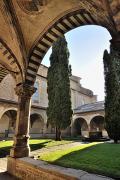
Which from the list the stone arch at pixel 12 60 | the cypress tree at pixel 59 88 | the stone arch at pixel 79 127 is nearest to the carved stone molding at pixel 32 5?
the stone arch at pixel 12 60

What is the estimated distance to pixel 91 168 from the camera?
14.7 ft

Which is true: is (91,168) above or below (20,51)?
below

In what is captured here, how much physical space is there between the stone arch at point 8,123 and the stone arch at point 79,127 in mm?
10772

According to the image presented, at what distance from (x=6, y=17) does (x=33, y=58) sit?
174 centimetres

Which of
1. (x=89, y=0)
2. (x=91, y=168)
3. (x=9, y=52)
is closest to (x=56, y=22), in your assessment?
(x=9, y=52)

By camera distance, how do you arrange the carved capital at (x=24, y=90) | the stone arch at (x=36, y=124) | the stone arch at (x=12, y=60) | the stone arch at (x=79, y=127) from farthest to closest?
the stone arch at (x=79, y=127)
the stone arch at (x=36, y=124)
the stone arch at (x=12, y=60)
the carved capital at (x=24, y=90)

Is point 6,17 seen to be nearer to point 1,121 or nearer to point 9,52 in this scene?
point 9,52

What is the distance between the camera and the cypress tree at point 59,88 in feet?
58.4

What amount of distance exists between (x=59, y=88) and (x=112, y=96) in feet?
19.9

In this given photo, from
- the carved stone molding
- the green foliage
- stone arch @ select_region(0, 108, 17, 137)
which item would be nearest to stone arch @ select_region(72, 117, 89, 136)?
stone arch @ select_region(0, 108, 17, 137)

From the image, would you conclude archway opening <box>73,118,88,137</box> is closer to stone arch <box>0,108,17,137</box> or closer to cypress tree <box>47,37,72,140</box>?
stone arch <box>0,108,17,137</box>

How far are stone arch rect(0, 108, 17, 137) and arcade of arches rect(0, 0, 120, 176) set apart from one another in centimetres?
1659

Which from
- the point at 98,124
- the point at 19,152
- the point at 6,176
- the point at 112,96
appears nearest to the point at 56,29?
the point at 19,152

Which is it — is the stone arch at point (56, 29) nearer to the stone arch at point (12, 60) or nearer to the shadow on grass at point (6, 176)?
the stone arch at point (12, 60)
